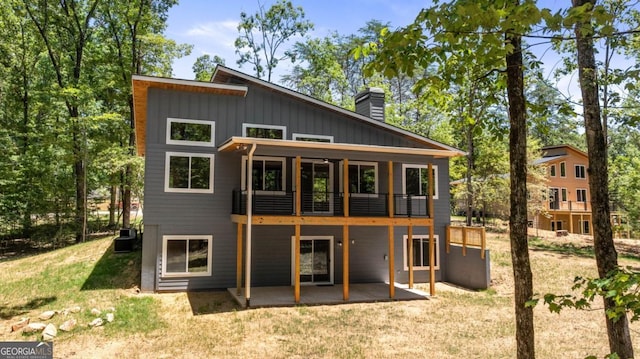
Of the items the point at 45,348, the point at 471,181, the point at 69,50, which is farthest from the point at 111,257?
the point at 471,181

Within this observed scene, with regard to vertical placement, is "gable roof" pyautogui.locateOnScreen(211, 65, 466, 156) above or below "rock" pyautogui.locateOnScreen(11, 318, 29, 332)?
above

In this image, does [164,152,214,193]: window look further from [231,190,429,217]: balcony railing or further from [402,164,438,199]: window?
[402,164,438,199]: window

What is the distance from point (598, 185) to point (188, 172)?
1164 cm

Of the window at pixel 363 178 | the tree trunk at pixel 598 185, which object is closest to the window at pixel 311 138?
the window at pixel 363 178

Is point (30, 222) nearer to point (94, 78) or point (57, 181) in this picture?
point (57, 181)

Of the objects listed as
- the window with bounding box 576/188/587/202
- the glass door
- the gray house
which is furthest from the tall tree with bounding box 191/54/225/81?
the window with bounding box 576/188/587/202

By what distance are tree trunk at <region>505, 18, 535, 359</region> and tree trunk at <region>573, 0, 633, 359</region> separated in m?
0.63

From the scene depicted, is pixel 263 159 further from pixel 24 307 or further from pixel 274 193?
pixel 24 307

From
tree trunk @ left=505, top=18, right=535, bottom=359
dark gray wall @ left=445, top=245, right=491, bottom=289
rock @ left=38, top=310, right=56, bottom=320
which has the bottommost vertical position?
rock @ left=38, top=310, right=56, bottom=320

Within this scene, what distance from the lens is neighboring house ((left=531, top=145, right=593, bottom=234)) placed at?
3397 centimetres

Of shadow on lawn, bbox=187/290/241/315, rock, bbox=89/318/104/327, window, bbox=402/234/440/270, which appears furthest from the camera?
window, bbox=402/234/440/270

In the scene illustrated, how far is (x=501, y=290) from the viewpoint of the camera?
14.1 metres

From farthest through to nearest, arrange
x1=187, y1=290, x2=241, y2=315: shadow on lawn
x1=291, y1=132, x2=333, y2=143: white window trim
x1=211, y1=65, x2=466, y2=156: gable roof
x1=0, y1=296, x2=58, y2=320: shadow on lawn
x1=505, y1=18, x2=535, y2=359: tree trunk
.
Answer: x1=291, y1=132, x2=333, y2=143: white window trim < x1=211, y1=65, x2=466, y2=156: gable roof < x1=187, y1=290, x2=241, y2=315: shadow on lawn < x1=0, y1=296, x2=58, y2=320: shadow on lawn < x1=505, y1=18, x2=535, y2=359: tree trunk

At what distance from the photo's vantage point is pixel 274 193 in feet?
46.7
